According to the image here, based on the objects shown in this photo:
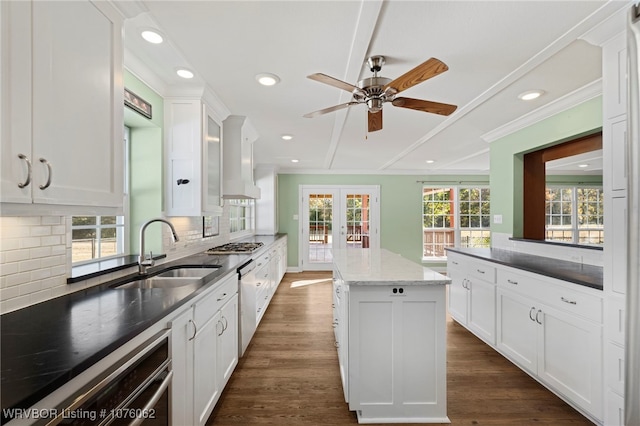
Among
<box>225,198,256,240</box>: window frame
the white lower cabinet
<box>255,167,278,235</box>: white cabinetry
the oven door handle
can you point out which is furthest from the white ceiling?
<box>255,167,278,235</box>: white cabinetry

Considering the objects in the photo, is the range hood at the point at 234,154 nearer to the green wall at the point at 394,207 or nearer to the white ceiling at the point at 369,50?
the white ceiling at the point at 369,50

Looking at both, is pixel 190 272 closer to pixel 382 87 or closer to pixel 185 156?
pixel 185 156

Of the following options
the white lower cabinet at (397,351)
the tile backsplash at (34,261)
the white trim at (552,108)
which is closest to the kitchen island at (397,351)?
the white lower cabinet at (397,351)

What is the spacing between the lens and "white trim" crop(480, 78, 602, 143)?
2.39 metres

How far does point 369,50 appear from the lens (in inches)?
74.2

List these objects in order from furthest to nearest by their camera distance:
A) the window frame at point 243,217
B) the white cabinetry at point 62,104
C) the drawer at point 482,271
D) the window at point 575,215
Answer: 1. the window at point 575,215
2. the window frame at point 243,217
3. the drawer at point 482,271
4. the white cabinetry at point 62,104

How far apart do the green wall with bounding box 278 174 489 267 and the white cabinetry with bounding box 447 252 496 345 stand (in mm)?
3318

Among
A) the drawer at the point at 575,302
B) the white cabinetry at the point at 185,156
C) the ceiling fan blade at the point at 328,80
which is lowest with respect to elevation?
the drawer at the point at 575,302

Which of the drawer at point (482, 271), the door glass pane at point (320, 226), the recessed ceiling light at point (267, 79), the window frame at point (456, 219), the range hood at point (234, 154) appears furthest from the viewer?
the door glass pane at point (320, 226)

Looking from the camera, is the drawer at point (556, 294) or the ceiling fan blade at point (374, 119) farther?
the ceiling fan blade at point (374, 119)

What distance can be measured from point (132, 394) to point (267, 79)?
213 centimetres

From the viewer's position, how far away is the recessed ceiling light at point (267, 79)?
2210mm

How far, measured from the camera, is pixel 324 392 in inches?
84.2

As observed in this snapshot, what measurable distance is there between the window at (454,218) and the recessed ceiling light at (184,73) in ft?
19.3
